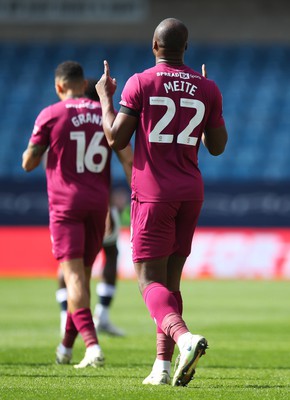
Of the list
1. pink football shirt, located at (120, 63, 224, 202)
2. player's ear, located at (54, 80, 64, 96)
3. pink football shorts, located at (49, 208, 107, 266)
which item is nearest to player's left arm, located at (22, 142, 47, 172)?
pink football shorts, located at (49, 208, 107, 266)

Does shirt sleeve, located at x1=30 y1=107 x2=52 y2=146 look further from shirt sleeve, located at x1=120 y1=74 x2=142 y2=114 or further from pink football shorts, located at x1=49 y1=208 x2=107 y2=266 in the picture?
shirt sleeve, located at x1=120 y1=74 x2=142 y2=114

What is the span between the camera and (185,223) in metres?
6.57

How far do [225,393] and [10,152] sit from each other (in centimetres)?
1996

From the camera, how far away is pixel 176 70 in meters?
6.51

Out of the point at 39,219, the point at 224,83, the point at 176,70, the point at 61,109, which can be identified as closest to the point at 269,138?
the point at 224,83

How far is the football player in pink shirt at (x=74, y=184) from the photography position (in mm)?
8133

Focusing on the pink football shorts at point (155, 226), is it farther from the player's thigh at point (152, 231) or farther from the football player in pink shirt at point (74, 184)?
the football player in pink shirt at point (74, 184)

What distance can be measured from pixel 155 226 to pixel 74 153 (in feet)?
6.76

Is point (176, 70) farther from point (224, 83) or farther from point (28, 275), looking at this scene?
point (224, 83)

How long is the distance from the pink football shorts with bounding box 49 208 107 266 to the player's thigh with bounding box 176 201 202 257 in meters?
1.69

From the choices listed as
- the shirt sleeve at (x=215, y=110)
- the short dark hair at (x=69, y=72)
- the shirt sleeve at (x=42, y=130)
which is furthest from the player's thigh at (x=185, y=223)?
the short dark hair at (x=69, y=72)

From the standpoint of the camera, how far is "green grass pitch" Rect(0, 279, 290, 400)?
20.3ft

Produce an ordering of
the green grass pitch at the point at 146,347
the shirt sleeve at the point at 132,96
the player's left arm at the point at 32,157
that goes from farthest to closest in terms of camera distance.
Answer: the player's left arm at the point at 32,157, the shirt sleeve at the point at 132,96, the green grass pitch at the point at 146,347

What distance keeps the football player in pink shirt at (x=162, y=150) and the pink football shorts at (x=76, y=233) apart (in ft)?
5.66
